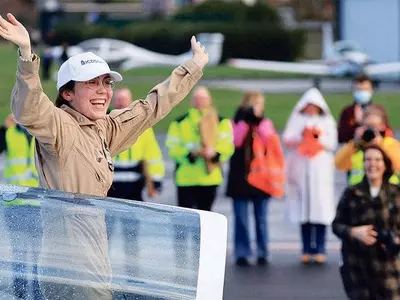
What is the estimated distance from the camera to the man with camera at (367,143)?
11.3m

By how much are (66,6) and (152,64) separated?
46.8 m

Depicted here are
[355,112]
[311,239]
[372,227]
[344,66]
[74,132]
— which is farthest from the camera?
[344,66]

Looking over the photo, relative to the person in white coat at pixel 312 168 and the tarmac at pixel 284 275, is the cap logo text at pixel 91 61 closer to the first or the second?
the tarmac at pixel 284 275

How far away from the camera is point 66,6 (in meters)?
97.6

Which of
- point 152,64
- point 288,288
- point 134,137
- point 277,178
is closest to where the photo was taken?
point 134,137

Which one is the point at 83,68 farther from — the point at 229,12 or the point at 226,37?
the point at 229,12

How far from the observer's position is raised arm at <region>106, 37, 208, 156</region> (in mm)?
5949

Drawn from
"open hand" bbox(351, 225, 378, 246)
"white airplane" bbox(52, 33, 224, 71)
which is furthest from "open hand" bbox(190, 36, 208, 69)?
"white airplane" bbox(52, 33, 224, 71)

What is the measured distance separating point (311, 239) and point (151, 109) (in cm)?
737

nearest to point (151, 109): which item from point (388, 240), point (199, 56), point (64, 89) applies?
point (199, 56)

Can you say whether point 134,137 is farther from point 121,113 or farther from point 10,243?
point 10,243

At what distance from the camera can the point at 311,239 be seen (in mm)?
13219

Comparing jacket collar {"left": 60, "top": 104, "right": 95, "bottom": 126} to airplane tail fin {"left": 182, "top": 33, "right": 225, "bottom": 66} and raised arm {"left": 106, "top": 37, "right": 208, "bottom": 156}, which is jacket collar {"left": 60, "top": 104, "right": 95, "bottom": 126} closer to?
raised arm {"left": 106, "top": 37, "right": 208, "bottom": 156}

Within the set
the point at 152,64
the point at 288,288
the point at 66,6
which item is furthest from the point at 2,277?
the point at 66,6
